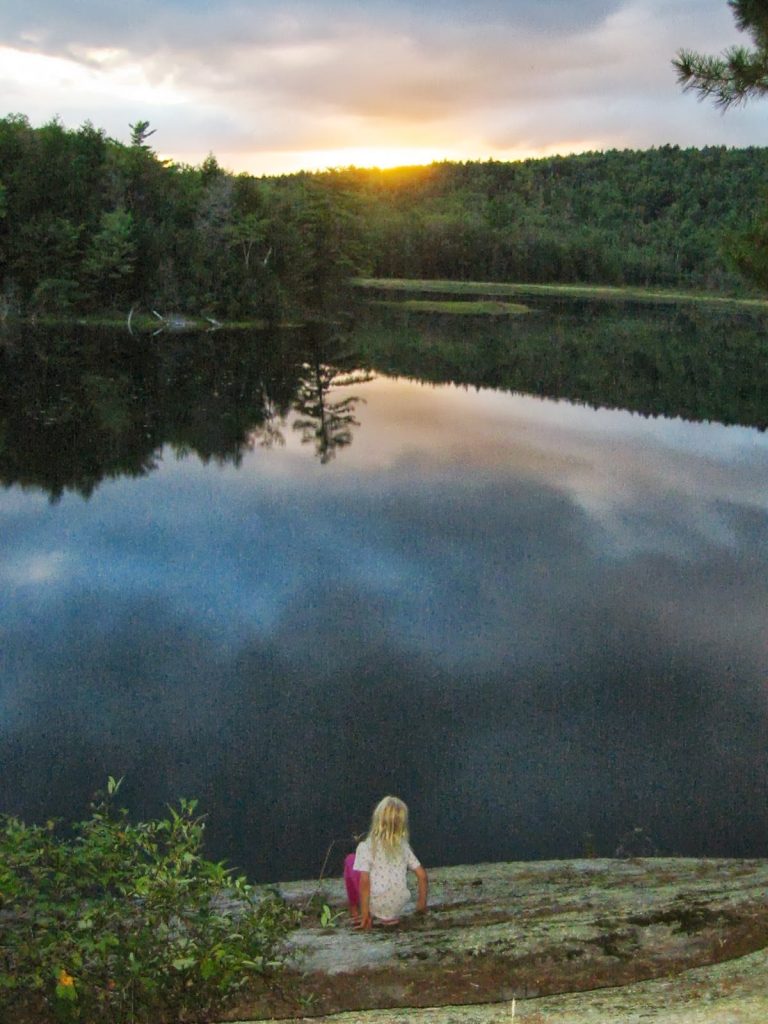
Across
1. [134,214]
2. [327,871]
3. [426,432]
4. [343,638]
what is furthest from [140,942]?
[134,214]

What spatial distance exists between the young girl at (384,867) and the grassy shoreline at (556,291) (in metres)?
120

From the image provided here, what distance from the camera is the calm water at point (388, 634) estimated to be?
34.2 feet

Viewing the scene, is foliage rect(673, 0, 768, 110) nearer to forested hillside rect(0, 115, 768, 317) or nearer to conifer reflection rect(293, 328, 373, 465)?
conifer reflection rect(293, 328, 373, 465)

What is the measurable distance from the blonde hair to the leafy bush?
2.53ft

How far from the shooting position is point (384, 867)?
6375 mm

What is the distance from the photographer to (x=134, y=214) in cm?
7025

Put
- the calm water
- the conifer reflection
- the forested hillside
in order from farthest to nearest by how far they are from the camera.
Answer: the forested hillside
the conifer reflection
the calm water

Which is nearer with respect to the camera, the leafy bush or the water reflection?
the leafy bush

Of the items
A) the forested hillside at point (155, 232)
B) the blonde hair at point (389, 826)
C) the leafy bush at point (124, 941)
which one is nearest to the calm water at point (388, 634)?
the blonde hair at point (389, 826)

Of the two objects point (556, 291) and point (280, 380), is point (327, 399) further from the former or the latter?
point (556, 291)

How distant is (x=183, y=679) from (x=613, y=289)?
5962 inches

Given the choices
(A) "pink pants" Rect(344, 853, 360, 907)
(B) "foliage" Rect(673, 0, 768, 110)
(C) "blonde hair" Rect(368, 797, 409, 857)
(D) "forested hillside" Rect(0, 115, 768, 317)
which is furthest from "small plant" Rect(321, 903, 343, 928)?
(D) "forested hillside" Rect(0, 115, 768, 317)

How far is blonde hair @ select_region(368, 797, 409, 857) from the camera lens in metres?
6.20

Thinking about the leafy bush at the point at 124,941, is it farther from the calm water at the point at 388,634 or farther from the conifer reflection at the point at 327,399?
the conifer reflection at the point at 327,399
